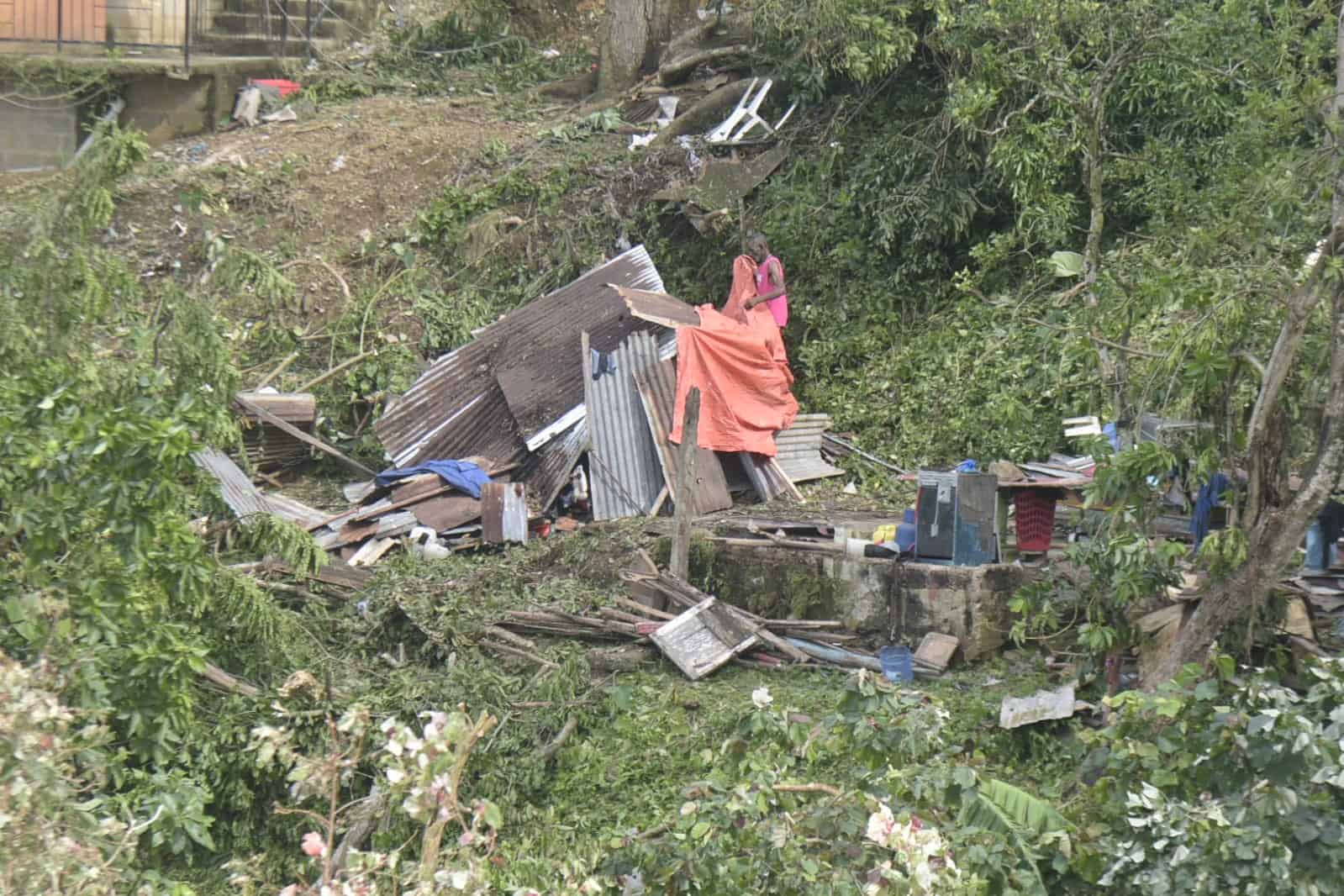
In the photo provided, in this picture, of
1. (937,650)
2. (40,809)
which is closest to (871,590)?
(937,650)

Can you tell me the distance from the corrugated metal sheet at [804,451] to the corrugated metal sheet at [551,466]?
1.61 metres

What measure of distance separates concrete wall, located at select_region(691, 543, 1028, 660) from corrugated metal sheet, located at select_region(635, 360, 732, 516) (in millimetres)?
1459

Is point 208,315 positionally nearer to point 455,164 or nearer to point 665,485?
point 665,485

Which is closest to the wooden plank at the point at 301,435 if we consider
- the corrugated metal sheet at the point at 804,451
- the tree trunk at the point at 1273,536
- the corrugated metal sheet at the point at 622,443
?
the corrugated metal sheet at the point at 622,443

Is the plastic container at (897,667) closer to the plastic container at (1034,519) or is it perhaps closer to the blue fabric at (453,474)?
the plastic container at (1034,519)

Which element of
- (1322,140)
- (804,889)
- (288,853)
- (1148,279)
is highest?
(1322,140)

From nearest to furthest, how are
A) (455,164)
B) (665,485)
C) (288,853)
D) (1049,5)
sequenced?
1. (288,853)
2. (1049,5)
3. (665,485)
4. (455,164)

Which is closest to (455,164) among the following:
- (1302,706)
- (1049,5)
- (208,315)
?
(1049,5)

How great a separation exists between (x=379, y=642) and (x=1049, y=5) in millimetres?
6099

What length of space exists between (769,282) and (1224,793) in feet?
26.5

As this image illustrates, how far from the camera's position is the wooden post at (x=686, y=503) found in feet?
34.2

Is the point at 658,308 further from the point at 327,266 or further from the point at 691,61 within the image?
the point at 691,61

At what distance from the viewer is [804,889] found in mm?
5531

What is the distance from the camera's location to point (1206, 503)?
29.6ft
